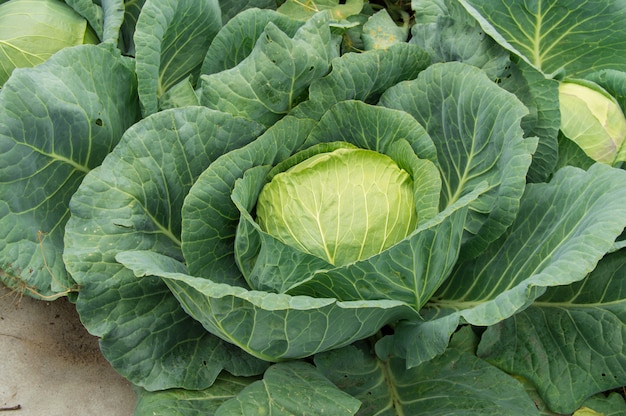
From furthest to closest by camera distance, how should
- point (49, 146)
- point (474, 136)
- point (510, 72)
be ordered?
point (510, 72) → point (474, 136) → point (49, 146)

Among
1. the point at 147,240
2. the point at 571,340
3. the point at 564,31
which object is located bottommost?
the point at 571,340

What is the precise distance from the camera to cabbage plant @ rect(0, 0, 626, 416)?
67.4 inches

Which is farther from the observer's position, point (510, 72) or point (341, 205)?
point (510, 72)

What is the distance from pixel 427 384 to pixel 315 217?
0.63 metres

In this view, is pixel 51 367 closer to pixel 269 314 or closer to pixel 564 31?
pixel 269 314

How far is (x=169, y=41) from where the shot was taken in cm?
213

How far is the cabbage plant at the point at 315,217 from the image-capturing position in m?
1.71

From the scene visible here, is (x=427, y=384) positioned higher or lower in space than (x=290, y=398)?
lower

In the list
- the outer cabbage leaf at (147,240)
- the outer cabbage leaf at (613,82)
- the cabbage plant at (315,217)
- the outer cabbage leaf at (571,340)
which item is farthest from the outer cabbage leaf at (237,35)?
the outer cabbage leaf at (571,340)

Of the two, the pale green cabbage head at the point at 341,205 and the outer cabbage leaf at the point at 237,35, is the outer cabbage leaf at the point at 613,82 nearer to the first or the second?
the pale green cabbage head at the point at 341,205

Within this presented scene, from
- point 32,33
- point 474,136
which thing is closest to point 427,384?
point 474,136

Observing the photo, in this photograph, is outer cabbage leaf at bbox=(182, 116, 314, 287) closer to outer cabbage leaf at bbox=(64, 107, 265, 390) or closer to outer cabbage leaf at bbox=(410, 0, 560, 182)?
outer cabbage leaf at bbox=(64, 107, 265, 390)

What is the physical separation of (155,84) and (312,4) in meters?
0.94

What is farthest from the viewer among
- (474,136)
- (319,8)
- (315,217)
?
(319,8)
